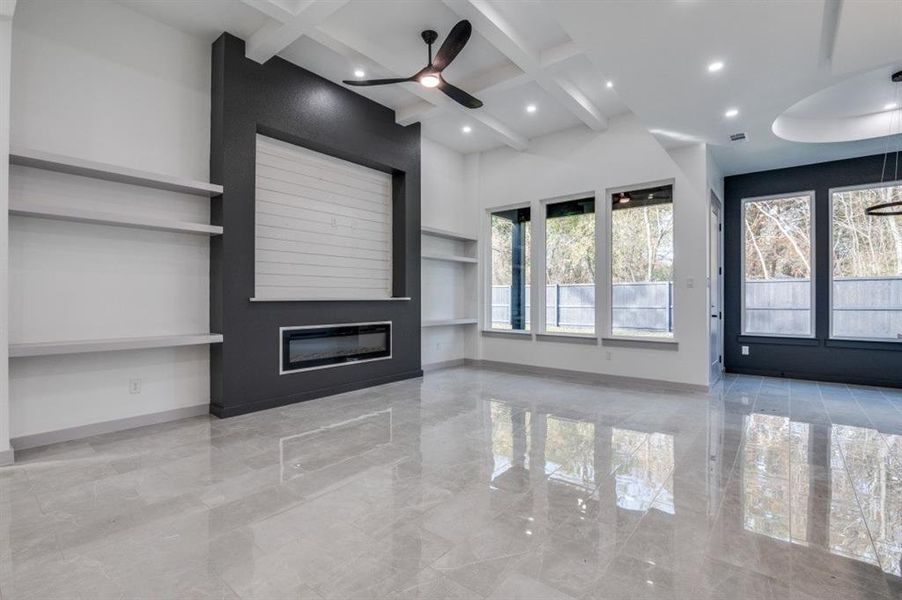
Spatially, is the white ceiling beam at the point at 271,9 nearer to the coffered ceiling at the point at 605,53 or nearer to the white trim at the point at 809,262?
the coffered ceiling at the point at 605,53

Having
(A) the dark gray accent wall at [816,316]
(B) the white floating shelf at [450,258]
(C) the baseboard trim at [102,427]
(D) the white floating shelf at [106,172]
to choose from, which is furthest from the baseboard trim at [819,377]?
(D) the white floating shelf at [106,172]

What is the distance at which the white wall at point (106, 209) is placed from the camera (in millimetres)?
3395

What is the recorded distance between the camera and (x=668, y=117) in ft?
14.8

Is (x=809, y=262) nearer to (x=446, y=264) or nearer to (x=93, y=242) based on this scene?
(x=446, y=264)

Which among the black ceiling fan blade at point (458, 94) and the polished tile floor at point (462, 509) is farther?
the black ceiling fan blade at point (458, 94)

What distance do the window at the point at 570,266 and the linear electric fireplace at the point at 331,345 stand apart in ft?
8.88

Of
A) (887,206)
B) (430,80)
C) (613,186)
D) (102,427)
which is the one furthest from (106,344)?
(887,206)

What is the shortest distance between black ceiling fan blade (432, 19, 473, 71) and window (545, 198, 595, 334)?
3.48 meters

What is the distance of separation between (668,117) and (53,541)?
579cm

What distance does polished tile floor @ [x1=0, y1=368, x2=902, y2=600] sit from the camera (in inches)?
71.7

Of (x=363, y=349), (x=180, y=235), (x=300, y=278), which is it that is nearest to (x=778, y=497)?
(x=363, y=349)

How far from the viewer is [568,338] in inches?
257

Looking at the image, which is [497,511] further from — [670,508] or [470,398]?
[470,398]

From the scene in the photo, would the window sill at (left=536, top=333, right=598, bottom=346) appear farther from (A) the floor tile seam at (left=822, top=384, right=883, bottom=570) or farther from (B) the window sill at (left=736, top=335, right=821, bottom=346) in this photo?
(A) the floor tile seam at (left=822, top=384, right=883, bottom=570)
